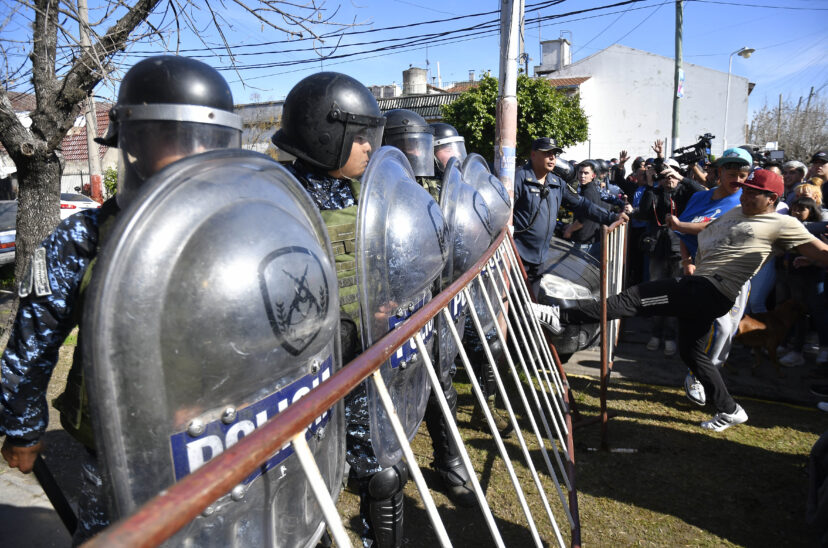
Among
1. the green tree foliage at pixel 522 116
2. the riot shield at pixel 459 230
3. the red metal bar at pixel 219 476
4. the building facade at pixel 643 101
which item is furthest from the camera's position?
the building facade at pixel 643 101

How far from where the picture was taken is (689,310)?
358cm

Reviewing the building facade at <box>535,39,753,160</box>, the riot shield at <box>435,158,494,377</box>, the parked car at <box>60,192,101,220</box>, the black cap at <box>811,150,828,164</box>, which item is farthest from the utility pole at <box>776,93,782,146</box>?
the riot shield at <box>435,158,494,377</box>

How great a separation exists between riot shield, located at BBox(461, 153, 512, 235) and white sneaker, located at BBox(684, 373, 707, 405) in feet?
6.52

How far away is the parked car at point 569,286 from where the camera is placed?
446 centimetres

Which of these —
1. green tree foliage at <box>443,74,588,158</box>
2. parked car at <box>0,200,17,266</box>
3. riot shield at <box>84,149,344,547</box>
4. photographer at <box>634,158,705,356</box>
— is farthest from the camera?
green tree foliage at <box>443,74,588,158</box>

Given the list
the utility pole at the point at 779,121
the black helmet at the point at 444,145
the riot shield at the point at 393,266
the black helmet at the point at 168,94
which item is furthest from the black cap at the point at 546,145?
the utility pole at the point at 779,121

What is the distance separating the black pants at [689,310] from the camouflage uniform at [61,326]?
2986 millimetres

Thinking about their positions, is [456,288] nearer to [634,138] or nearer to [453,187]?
[453,187]

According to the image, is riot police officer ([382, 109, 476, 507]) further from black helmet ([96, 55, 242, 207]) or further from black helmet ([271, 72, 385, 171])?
black helmet ([96, 55, 242, 207])

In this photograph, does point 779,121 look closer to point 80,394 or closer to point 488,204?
point 488,204

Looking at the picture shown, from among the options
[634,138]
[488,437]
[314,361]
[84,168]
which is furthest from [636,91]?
[314,361]

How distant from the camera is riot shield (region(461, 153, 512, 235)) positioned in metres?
3.04

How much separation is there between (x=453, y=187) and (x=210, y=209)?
165 cm

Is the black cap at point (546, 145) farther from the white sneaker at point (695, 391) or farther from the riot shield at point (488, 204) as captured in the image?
the white sneaker at point (695, 391)
